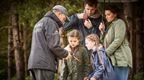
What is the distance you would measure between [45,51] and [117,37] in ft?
4.71

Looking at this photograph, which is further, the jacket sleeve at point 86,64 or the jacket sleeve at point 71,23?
the jacket sleeve at point 71,23

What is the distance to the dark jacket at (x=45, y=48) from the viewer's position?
7469 millimetres

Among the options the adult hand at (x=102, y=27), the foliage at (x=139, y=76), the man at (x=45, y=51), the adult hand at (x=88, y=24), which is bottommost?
the foliage at (x=139, y=76)

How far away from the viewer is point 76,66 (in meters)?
8.17

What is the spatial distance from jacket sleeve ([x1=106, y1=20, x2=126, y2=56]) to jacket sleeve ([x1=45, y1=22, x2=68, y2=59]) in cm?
106

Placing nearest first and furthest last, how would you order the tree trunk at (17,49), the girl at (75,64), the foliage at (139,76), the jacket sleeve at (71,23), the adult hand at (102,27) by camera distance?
1. the girl at (75,64)
2. the adult hand at (102,27)
3. the jacket sleeve at (71,23)
4. the foliage at (139,76)
5. the tree trunk at (17,49)

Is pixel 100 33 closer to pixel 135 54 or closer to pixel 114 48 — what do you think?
pixel 114 48

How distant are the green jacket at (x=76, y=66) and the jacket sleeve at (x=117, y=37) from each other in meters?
0.43

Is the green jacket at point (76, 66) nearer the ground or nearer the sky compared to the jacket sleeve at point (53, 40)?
nearer the ground

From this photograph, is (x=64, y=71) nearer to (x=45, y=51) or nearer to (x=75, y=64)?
(x=75, y=64)

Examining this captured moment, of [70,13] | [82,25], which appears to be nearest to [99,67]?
[82,25]

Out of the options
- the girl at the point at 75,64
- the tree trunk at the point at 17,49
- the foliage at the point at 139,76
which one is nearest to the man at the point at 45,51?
the girl at the point at 75,64

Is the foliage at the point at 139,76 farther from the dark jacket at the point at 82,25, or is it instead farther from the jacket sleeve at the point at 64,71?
the jacket sleeve at the point at 64,71

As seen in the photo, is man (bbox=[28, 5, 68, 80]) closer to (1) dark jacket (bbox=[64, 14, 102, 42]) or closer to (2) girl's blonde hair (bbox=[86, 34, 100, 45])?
(2) girl's blonde hair (bbox=[86, 34, 100, 45])
